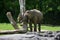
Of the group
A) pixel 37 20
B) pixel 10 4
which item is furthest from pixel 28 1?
pixel 37 20

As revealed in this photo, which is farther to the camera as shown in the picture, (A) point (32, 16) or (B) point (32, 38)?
(A) point (32, 16)

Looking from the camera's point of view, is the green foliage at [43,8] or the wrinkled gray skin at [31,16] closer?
the wrinkled gray skin at [31,16]

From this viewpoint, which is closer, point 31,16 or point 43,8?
point 31,16

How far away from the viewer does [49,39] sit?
993 cm

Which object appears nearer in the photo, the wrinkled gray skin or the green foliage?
the wrinkled gray skin

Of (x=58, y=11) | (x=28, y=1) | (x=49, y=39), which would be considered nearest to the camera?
(x=49, y=39)

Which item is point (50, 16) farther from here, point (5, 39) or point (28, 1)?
point (5, 39)

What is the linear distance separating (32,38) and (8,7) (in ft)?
57.4

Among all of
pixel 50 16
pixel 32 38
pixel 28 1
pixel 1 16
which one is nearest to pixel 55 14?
pixel 50 16

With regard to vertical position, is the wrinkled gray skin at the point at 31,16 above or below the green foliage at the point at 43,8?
above

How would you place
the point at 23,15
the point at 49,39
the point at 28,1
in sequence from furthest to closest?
the point at 28,1 < the point at 23,15 < the point at 49,39

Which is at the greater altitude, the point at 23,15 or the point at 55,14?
the point at 23,15

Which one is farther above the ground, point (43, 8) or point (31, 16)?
point (31, 16)

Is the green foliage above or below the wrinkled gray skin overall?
below
